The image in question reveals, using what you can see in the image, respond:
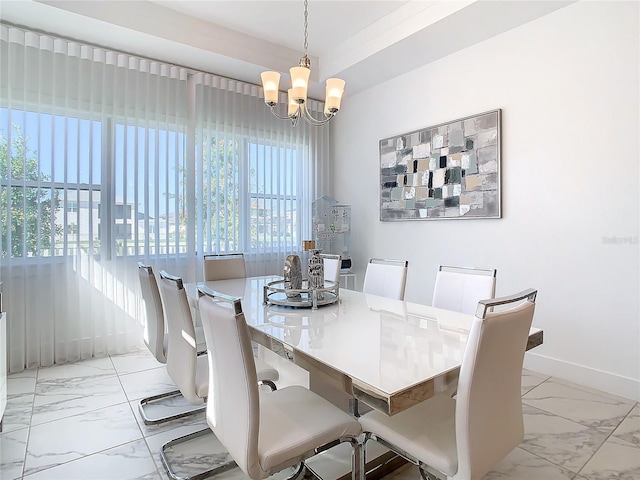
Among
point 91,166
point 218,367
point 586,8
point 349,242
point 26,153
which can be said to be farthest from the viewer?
point 349,242

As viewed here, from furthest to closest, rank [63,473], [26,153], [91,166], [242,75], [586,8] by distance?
1. [242,75]
2. [91,166]
3. [26,153]
4. [586,8]
5. [63,473]

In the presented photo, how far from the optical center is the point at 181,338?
1.75 meters

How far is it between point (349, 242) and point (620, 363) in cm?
283

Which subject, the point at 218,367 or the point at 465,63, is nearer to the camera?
the point at 218,367

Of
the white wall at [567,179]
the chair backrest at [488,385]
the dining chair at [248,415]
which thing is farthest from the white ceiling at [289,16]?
the chair backrest at [488,385]

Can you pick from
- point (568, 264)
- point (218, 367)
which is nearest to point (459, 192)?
point (568, 264)

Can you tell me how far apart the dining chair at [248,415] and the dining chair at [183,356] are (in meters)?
0.32

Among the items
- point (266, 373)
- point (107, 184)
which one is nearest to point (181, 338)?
point (266, 373)

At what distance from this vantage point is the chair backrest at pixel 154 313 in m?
2.12

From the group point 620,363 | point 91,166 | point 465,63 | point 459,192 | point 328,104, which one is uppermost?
point 465,63

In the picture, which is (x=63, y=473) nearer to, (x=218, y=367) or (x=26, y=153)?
(x=218, y=367)

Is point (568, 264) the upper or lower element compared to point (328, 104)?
lower

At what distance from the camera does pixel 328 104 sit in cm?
238

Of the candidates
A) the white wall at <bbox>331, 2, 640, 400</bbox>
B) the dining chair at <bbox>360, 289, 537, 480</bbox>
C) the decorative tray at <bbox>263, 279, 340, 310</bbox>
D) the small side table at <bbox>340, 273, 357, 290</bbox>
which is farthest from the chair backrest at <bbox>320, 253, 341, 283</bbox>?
the dining chair at <bbox>360, 289, 537, 480</bbox>
